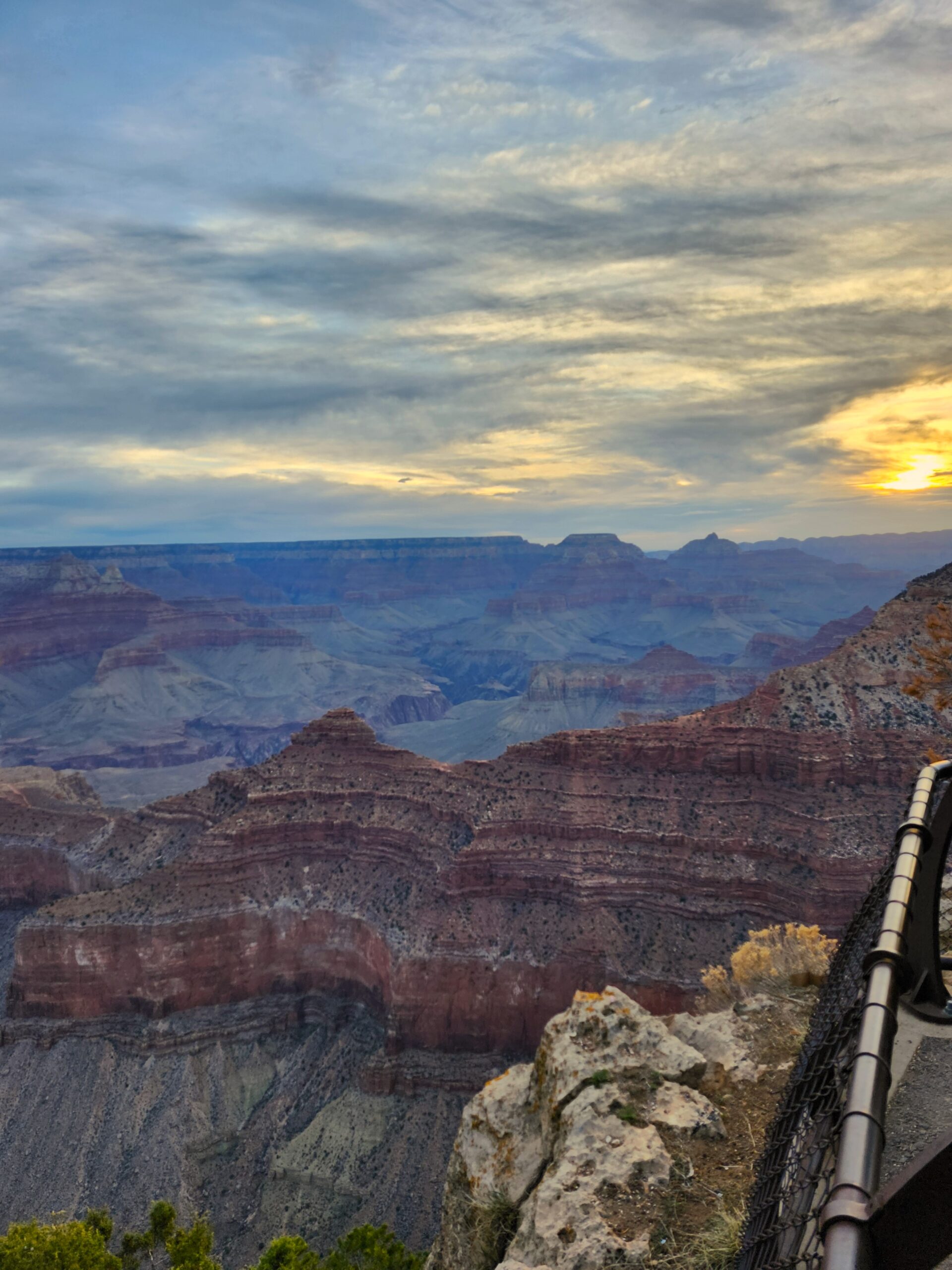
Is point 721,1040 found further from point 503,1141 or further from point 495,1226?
point 495,1226

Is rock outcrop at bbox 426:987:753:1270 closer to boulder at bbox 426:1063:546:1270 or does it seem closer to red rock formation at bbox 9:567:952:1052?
boulder at bbox 426:1063:546:1270

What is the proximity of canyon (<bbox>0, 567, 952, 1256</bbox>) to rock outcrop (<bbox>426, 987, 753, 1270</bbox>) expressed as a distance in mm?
25453

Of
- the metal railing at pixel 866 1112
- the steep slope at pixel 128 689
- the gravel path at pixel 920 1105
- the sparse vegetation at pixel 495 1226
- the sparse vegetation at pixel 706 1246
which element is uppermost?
the metal railing at pixel 866 1112

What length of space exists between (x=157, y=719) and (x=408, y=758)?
12313 cm

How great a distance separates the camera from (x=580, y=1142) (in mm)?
10672

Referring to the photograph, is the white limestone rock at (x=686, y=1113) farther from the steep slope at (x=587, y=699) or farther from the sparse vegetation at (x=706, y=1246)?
the steep slope at (x=587, y=699)

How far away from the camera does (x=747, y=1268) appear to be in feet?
17.7

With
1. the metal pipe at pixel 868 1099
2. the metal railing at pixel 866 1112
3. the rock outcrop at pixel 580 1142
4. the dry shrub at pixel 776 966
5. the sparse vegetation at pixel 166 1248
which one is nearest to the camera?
the metal pipe at pixel 868 1099

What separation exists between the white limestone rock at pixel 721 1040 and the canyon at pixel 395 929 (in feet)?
77.2

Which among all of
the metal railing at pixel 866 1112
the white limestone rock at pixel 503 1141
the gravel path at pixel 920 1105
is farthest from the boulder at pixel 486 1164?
the gravel path at pixel 920 1105

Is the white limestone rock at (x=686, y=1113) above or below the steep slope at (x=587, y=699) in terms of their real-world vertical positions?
above

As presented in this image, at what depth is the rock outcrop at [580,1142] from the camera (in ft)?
31.1

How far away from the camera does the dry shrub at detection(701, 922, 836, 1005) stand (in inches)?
661

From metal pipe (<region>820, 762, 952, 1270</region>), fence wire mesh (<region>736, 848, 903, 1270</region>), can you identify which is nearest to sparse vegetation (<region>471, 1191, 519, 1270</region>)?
fence wire mesh (<region>736, 848, 903, 1270</region>)
